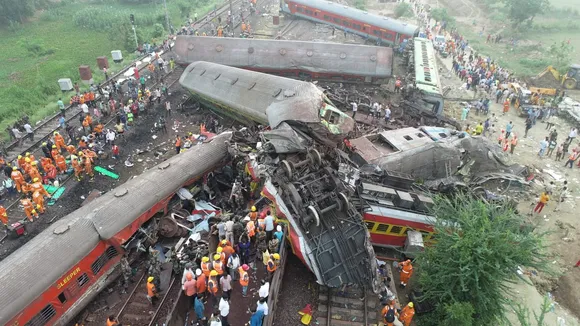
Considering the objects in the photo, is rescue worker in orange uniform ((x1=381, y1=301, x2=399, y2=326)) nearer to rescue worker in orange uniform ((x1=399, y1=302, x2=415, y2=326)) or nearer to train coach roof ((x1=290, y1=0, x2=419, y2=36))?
A: rescue worker in orange uniform ((x1=399, y1=302, x2=415, y2=326))

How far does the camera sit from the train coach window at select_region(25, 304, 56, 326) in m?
9.22

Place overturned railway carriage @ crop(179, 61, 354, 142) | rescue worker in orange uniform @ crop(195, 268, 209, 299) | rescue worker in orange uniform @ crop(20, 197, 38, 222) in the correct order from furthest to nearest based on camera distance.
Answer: overturned railway carriage @ crop(179, 61, 354, 142), rescue worker in orange uniform @ crop(20, 197, 38, 222), rescue worker in orange uniform @ crop(195, 268, 209, 299)

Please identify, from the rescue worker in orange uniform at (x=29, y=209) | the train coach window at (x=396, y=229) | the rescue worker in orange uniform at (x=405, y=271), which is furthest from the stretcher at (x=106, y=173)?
the rescue worker in orange uniform at (x=405, y=271)

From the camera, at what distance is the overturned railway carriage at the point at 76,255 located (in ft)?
29.5

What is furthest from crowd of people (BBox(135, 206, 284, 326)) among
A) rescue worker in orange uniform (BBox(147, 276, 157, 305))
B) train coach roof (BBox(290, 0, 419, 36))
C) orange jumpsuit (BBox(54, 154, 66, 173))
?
train coach roof (BBox(290, 0, 419, 36))

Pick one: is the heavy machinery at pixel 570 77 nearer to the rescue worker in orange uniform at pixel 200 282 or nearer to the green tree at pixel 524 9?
the green tree at pixel 524 9

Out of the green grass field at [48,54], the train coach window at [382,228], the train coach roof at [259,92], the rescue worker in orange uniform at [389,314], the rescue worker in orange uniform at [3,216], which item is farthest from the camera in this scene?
the green grass field at [48,54]

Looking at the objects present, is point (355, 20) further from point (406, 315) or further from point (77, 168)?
point (406, 315)

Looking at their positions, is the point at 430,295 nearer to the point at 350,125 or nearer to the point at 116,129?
the point at 350,125

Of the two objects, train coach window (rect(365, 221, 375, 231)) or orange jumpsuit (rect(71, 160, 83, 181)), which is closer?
train coach window (rect(365, 221, 375, 231))

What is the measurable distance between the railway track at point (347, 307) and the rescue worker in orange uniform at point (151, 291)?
15.1 feet

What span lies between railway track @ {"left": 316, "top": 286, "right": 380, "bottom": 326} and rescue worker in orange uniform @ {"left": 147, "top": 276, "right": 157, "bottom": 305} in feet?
15.1

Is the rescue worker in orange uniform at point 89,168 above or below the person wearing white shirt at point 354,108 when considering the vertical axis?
below

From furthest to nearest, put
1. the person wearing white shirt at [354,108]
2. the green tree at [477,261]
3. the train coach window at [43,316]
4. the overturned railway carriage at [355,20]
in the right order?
the overturned railway carriage at [355,20] → the person wearing white shirt at [354,108] → the green tree at [477,261] → the train coach window at [43,316]
